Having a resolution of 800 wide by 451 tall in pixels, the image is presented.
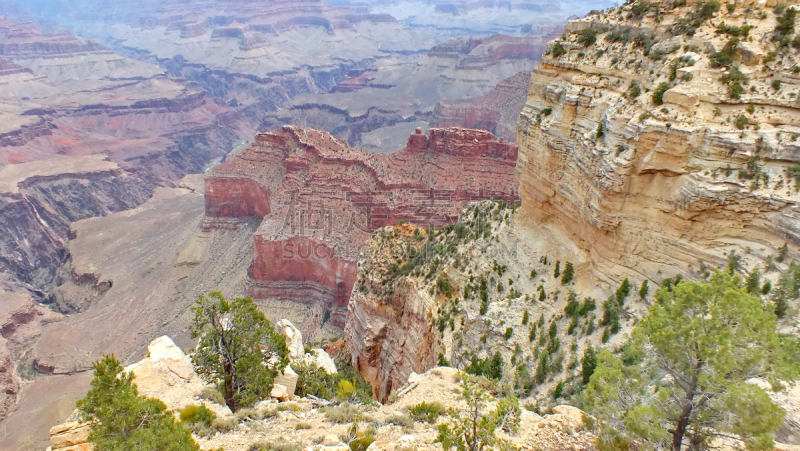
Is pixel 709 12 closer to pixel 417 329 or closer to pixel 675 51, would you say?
pixel 675 51

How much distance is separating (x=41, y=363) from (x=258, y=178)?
2450 cm

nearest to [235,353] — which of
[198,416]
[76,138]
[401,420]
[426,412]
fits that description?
[198,416]

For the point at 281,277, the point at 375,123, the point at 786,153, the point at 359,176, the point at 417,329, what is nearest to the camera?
the point at 786,153

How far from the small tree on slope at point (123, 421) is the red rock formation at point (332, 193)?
26596 mm

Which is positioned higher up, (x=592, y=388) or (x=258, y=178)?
(x=592, y=388)

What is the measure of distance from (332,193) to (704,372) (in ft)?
126

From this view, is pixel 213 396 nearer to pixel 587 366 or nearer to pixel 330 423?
pixel 330 423

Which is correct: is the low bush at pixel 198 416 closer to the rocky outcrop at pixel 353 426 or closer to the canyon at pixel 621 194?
the rocky outcrop at pixel 353 426

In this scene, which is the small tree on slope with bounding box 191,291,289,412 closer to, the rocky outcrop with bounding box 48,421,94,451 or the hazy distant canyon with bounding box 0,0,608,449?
the rocky outcrop with bounding box 48,421,94,451

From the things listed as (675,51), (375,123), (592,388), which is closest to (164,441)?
(592,388)

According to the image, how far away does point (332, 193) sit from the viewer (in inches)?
1724

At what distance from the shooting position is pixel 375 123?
111 m

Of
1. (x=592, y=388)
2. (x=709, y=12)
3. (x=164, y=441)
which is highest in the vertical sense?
(x=709, y=12)

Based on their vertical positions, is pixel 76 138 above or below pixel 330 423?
below
